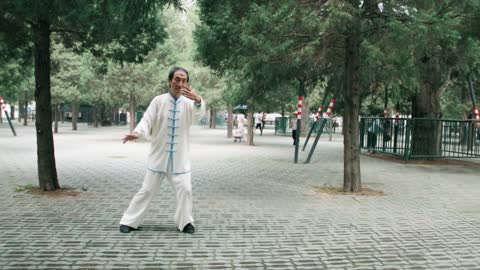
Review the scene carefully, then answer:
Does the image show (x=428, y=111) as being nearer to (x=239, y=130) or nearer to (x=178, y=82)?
(x=239, y=130)

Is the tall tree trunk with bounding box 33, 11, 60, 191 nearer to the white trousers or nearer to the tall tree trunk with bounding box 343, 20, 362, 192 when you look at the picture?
the white trousers

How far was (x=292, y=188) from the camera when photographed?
9852mm

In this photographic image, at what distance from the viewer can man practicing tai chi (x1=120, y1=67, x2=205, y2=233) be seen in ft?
19.4

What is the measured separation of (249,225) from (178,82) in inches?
77.4

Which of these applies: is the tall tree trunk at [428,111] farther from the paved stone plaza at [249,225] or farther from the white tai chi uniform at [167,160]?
the white tai chi uniform at [167,160]

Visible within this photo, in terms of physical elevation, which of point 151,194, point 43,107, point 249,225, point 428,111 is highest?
point 428,111

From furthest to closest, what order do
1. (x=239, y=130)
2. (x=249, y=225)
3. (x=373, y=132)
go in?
1. (x=239, y=130)
2. (x=373, y=132)
3. (x=249, y=225)

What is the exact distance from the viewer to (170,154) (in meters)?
5.95

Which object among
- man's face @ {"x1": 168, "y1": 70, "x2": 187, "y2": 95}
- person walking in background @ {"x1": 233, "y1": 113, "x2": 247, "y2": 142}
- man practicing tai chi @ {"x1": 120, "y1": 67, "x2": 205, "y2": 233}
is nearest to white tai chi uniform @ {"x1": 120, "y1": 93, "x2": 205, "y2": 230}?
man practicing tai chi @ {"x1": 120, "y1": 67, "x2": 205, "y2": 233}

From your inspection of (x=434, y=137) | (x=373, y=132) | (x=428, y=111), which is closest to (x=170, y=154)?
(x=434, y=137)

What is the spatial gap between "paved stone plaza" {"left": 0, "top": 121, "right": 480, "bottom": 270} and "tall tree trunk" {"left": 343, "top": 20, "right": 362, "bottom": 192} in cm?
60

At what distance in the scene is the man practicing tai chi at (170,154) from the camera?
5922mm

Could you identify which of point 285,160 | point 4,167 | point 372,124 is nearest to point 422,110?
point 372,124

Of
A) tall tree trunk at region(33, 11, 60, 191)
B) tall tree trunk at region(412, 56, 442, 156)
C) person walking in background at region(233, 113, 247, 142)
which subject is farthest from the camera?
person walking in background at region(233, 113, 247, 142)
